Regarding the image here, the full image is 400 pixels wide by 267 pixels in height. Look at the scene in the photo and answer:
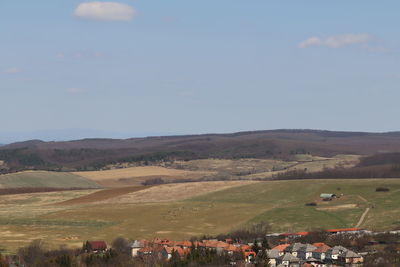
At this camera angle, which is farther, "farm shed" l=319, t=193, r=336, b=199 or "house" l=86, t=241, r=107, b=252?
"farm shed" l=319, t=193, r=336, b=199

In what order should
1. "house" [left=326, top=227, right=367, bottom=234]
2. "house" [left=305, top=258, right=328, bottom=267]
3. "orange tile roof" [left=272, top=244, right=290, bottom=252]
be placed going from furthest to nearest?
"house" [left=326, top=227, right=367, bottom=234] < "orange tile roof" [left=272, top=244, right=290, bottom=252] < "house" [left=305, top=258, right=328, bottom=267]

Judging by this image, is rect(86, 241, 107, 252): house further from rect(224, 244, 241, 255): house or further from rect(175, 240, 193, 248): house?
rect(224, 244, 241, 255): house

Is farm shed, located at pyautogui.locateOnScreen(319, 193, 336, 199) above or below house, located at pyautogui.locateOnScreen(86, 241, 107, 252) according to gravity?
above

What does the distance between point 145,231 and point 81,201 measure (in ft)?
172

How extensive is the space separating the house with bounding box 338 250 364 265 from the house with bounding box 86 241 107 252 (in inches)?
1442

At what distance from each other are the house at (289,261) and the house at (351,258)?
6018 mm

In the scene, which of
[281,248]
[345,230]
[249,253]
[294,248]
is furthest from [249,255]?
[345,230]

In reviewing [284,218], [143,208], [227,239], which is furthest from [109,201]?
[227,239]

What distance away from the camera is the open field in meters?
142

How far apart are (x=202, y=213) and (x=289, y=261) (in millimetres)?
54577

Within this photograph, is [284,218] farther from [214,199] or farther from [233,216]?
[214,199]

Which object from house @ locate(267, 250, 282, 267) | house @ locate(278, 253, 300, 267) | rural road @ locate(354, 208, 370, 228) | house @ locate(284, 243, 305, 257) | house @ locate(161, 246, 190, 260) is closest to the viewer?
house @ locate(278, 253, 300, 267)

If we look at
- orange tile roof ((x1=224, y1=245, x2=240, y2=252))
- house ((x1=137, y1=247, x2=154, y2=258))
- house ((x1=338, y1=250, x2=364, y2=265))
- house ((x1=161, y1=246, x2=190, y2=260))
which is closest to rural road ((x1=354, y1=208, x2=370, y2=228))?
orange tile roof ((x1=224, y1=245, x2=240, y2=252))

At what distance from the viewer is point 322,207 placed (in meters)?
164
